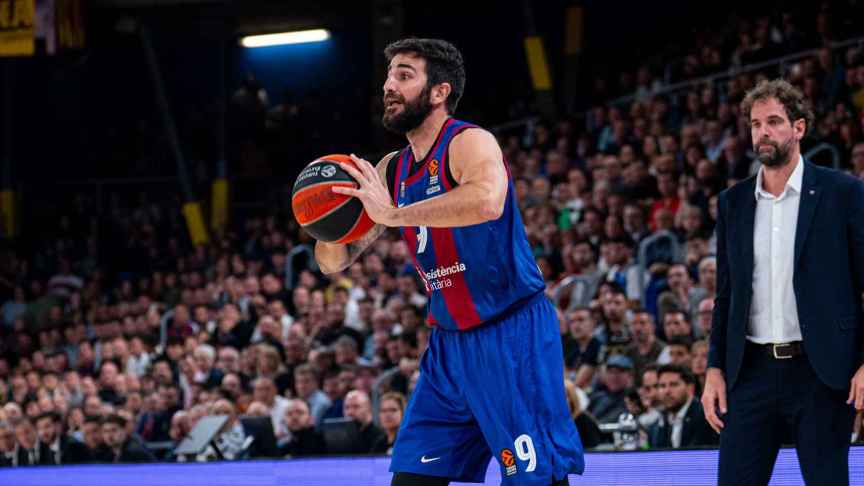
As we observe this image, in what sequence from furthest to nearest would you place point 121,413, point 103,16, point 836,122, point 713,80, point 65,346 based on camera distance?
point 103,16
point 65,346
point 713,80
point 121,413
point 836,122

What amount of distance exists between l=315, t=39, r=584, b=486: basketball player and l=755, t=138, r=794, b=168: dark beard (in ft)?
2.76

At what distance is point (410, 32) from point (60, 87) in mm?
6991

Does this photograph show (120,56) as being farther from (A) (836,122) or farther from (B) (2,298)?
(A) (836,122)

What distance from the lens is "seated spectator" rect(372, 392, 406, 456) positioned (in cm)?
860

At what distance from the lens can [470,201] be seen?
3.75 meters

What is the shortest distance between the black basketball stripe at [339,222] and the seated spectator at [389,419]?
4.57 meters

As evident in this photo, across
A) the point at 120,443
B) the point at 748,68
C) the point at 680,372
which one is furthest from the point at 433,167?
the point at 748,68

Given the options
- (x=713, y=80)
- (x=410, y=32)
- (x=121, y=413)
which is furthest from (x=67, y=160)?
(x=713, y=80)

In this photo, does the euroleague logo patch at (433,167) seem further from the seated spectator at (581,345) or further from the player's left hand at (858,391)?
the seated spectator at (581,345)

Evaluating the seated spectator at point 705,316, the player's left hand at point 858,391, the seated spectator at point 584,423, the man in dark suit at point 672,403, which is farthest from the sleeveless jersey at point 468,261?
the seated spectator at point 705,316

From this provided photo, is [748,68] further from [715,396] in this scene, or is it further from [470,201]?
[470,201]

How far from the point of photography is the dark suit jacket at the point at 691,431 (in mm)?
6980

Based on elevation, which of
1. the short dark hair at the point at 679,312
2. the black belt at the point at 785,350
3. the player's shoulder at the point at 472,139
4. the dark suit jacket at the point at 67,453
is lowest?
the dark suit jacket at the point at 67,453

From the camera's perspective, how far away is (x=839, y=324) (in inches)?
150
